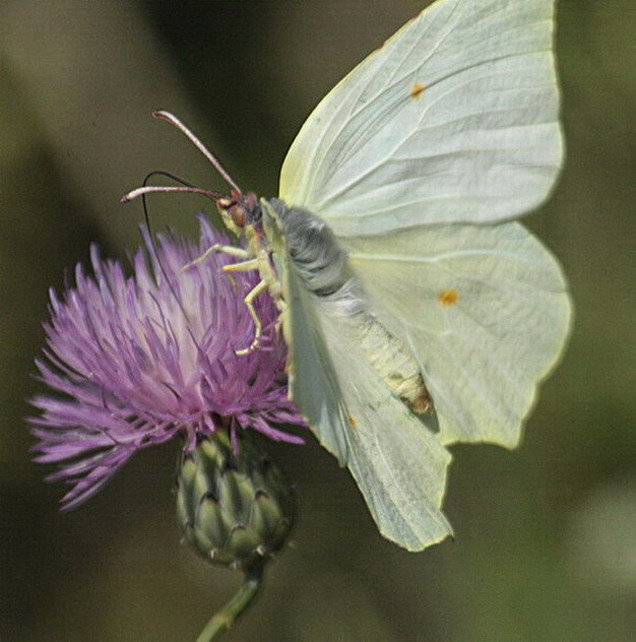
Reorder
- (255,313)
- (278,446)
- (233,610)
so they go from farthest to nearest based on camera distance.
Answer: (278,446) → (255,313) → (233,610)

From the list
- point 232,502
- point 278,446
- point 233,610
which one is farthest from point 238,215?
point 278,446

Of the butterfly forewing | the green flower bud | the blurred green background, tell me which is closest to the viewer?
the butterfly forewing

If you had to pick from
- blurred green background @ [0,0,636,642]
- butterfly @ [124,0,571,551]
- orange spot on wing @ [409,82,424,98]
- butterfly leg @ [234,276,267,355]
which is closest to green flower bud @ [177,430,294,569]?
butterfly leg @ [234,276,267,355]

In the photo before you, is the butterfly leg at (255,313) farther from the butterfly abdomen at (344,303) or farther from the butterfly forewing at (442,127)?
the butterfly forewing at (442,127)

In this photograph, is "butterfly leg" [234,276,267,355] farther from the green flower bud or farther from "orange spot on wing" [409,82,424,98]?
"orange spot on wing" [409,82,424,98]

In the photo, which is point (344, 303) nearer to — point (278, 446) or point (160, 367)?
point (160, 367)

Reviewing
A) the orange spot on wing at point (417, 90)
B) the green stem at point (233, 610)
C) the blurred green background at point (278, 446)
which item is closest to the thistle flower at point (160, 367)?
the green stem at point (233, 610)

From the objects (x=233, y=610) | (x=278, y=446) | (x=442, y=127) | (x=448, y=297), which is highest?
(x=442, y=127)
